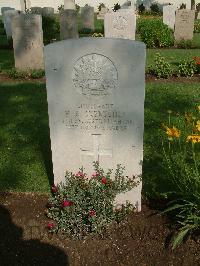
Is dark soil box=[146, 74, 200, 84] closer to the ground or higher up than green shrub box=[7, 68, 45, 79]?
closer to the ground

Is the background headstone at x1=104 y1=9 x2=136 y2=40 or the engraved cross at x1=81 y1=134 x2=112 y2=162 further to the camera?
the background headstone at x1=104 y1=9 x2=136 y2=40

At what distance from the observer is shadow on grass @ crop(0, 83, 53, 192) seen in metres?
4.65

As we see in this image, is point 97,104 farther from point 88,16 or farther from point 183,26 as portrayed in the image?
point 88,16

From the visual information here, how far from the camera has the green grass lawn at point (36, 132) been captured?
464cm

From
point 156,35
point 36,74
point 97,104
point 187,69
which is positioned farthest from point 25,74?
point 97,104

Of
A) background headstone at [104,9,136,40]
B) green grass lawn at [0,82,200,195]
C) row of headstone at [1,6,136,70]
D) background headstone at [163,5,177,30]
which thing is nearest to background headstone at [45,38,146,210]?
green grass lawn at [0,82,200,195]

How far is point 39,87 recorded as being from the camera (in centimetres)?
875

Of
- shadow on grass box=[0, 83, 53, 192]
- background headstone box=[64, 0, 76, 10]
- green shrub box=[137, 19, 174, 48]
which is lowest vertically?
shadow on grass box=[0, 83, 53, 192]

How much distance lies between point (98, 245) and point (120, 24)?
8.33 meters

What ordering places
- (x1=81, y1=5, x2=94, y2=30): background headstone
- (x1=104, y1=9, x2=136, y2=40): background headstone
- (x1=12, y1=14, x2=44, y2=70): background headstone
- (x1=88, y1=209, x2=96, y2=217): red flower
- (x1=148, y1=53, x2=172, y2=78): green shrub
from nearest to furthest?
(x1=88, y1=209, x2=96, y2=217): red flower
(x1=148, y1=53, x2=172, y2=78): green shrub
(x1=12, y1=14, x2=44, y2=70): background headstone
(x1=104, y1=9, x2=136, y2=40): background headstone
(x1=81, y1=5, x2=94, y2=30): background headstone

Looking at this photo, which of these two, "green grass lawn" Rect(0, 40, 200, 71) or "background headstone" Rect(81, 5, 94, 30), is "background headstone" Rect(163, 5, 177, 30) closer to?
"background headstone" Rect(81, 5, 94, 30)

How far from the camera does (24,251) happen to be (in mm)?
3475

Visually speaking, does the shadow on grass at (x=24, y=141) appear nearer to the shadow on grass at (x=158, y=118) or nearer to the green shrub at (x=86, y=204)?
the green shrub at (x=86, y=204)

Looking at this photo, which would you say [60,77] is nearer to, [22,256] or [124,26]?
[22,256]
